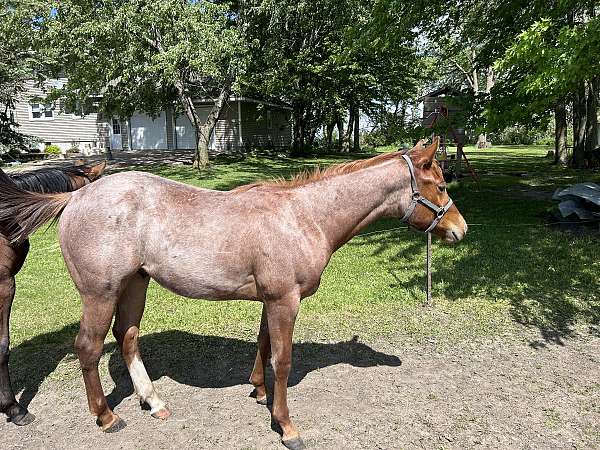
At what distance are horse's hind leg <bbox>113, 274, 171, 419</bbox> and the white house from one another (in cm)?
2600

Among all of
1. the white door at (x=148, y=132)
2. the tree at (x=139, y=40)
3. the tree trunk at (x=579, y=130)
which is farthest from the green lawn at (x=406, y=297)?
the white door at (x=148, y=132)

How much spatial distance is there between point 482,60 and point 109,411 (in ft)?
38.5

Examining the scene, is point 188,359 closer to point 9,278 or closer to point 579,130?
point 9,278

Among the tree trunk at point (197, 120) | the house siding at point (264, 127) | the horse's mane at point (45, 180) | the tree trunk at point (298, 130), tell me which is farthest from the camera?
the house siding at point (264, 127)

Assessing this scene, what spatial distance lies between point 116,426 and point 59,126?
99.5ft

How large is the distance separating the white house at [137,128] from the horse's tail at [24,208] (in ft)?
85.5

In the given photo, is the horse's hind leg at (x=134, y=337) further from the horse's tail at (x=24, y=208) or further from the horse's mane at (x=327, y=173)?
the horse's mane at (x=327, y=173)

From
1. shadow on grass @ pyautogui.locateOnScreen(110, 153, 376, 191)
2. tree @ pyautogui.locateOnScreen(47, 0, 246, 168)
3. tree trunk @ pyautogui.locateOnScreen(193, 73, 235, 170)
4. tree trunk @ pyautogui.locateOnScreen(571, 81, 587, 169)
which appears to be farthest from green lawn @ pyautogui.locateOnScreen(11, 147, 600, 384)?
tree trunk @ pyautogui.locateOnScreen(193, 73, 235, 170)

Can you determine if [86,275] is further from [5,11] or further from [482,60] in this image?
[5,11]

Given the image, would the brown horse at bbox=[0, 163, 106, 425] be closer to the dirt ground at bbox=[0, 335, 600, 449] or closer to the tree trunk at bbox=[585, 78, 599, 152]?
the dirt ground at bbox=[0, 335, 600, 449]

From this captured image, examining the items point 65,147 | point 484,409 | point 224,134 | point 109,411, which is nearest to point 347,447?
point 484,409

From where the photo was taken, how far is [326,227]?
3367mm

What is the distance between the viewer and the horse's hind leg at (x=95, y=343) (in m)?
3.23

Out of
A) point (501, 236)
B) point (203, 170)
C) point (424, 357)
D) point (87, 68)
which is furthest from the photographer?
point (203, 170)
